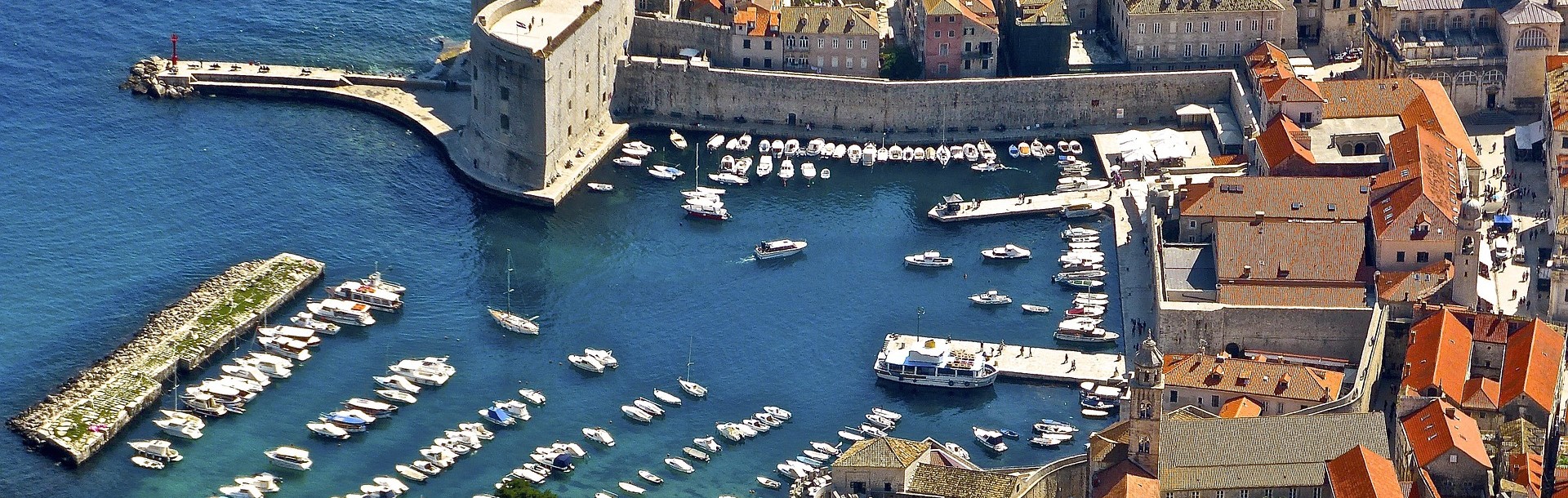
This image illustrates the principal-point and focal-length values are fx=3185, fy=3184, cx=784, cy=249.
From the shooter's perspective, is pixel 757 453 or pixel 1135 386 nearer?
pixel 1135 386

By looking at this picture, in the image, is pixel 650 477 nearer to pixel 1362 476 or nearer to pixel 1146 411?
pixel 1146 411

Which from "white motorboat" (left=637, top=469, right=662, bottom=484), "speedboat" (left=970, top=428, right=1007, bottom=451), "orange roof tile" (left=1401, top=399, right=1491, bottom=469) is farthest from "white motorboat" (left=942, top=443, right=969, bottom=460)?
"orange roof tile" (left=1401, top=399, right=1491, bottom=469)

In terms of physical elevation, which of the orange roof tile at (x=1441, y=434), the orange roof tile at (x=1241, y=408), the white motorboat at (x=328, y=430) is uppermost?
the orange roof tile at (x=1441, y=434)

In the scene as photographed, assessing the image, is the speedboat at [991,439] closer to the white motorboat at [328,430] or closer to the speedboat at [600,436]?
the speedboat at [600,436]

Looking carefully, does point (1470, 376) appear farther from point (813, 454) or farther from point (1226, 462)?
point (813, 454)

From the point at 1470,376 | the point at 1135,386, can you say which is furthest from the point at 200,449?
the point at 1470,376

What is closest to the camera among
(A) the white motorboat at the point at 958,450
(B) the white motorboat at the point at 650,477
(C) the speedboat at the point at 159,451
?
(A) the white motorboat at the point at 958,450

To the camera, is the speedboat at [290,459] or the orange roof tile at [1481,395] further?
the speedboat at [290,459]

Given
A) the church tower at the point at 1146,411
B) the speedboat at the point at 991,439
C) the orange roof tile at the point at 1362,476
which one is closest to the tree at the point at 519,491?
the speedboat at the point at 991,439
